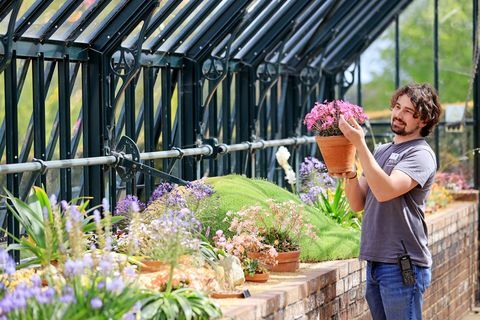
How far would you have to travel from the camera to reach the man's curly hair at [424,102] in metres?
5.07

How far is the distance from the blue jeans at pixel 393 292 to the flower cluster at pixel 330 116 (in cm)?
83

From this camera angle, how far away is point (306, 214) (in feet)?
21.1

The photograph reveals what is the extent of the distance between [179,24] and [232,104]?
6.68ft

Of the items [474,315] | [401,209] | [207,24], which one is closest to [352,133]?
[401,209]

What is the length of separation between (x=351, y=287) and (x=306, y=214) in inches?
18.4

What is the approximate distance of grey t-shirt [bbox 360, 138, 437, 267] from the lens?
16.5ft

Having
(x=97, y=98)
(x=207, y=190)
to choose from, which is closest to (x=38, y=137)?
(x=97, y=98)

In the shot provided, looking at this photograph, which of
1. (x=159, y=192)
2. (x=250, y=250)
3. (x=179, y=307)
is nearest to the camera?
(x=179, y=307)

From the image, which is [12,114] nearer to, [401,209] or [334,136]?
[334,136]

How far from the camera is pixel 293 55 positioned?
1083 centimetres

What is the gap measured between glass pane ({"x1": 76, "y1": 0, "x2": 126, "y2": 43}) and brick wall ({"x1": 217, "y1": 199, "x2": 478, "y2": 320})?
2104mm

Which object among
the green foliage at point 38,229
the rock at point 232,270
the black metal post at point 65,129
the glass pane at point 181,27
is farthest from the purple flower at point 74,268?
the glass pane at point 181,27

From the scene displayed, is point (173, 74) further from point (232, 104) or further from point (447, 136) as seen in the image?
point (447, 136)

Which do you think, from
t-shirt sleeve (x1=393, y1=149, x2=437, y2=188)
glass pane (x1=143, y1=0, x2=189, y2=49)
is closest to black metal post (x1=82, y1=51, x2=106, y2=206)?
glass pane (x1=143, y1=0, x2=189, y2=49)
